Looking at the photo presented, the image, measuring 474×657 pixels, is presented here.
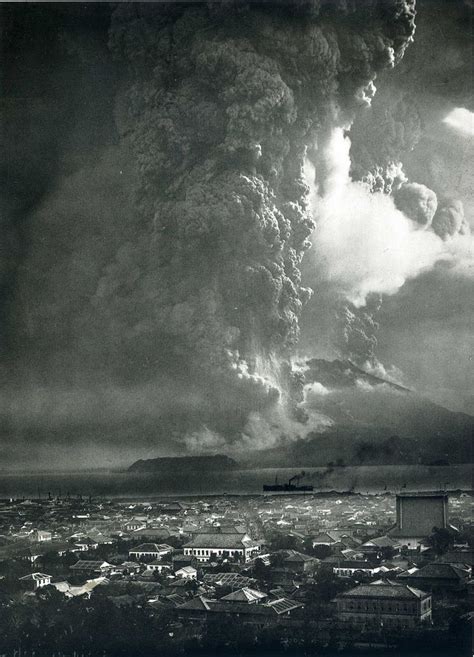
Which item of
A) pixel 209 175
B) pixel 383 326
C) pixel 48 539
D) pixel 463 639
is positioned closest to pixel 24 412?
pixel 48 539

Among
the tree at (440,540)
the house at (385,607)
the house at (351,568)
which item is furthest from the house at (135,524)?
the tree at (440,540)

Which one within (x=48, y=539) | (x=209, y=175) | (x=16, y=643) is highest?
(x=209, y=175)

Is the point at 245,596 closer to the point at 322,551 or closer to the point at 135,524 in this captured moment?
the point at 322,551

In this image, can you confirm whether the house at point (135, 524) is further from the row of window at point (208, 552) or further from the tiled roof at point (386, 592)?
the tiled roof at point (386, 592)

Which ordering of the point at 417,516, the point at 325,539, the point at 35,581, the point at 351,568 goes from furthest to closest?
the point at 417,516 < the point at 325,539 < the point at 351,568 < the point at 35,581

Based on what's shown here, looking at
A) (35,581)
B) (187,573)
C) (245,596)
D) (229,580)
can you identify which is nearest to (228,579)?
(229,580)

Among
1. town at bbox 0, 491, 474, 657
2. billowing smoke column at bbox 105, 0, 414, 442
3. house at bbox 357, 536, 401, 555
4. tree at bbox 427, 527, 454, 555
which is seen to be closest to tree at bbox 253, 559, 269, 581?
town at bbox 0, 491, 474, 657

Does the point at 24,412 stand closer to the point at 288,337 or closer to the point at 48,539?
the point at 48,539
